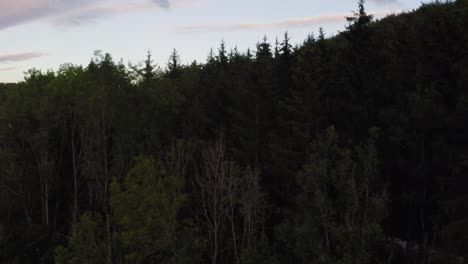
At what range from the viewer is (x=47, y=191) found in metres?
51.3

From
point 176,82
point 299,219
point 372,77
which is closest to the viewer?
point 299,219

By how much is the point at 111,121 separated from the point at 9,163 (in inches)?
572

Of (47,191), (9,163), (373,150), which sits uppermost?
(373,150)

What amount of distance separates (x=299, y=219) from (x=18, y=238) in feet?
109

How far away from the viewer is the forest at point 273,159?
2544 centimetres

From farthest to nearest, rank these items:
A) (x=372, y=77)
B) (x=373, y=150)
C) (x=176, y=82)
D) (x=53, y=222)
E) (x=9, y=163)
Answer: (x=176, y=82), (x=53, y=222), (x=9, y=163), (x=372, y=77), (x=373, y=150)

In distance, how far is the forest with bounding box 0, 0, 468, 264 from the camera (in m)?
25.4

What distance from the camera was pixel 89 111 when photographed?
46.7 meters

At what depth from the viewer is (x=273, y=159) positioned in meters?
35.4

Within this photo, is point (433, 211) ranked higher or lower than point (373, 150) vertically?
lower

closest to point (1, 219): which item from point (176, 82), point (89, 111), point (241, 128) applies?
point (89, 111)

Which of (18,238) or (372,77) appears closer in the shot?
(372,77)

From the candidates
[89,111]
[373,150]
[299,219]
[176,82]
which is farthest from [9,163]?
[373,150]

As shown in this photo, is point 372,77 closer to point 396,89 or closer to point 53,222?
point 396,89
